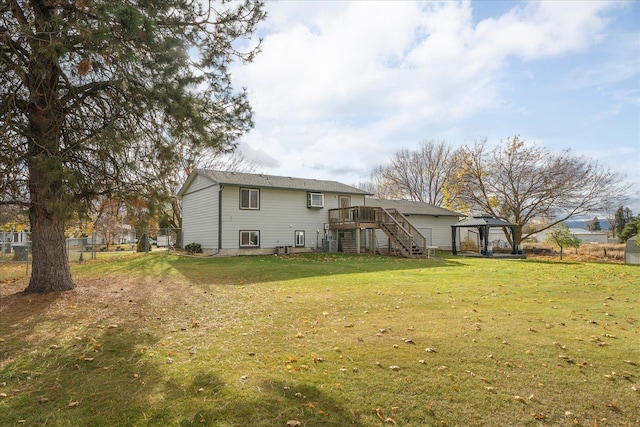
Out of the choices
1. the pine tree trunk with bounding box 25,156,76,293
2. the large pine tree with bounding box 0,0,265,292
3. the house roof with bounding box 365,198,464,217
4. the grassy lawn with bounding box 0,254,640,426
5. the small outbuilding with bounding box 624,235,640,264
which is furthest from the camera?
the house roof with bounding box 365,198,464,217

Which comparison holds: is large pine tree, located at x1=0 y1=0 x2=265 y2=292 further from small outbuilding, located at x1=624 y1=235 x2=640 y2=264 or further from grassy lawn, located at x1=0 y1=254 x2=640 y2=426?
small outbuilding, located at x1=624 y1=235 x2=640 y2=264

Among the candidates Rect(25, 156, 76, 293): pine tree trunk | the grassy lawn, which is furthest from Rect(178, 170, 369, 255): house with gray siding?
the grassy lawn

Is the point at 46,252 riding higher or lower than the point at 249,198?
lower

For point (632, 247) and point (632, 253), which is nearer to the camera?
point (632, 253)

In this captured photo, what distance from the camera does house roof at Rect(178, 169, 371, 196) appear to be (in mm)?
22266

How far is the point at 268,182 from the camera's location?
23.6 metres

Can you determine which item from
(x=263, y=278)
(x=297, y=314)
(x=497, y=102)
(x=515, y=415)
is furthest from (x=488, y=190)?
(x=515, y=415)

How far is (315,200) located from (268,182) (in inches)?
141

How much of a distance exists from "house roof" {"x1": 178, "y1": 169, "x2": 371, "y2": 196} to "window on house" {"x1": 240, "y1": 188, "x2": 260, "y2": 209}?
1.47 ft

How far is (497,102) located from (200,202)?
18171 mm

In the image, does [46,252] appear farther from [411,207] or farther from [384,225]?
[411,207]

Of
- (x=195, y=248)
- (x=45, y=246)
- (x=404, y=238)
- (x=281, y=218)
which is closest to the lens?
(x=45, y=246)

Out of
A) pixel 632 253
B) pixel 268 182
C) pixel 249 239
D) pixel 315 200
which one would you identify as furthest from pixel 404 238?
pixel 632 253

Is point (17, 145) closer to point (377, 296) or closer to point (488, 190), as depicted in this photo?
point (377, 296)
